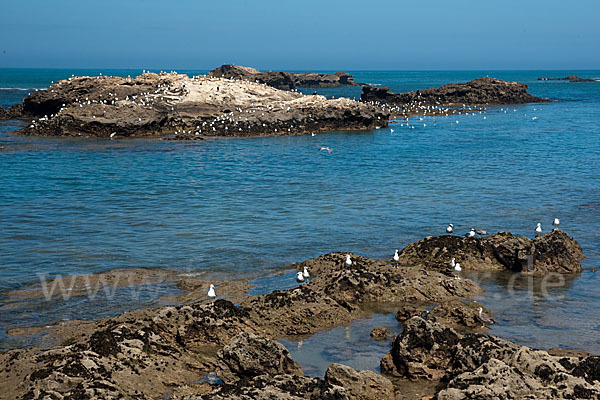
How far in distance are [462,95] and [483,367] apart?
249ft

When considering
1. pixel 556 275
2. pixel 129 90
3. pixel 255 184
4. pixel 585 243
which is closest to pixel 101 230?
pixel 255 184

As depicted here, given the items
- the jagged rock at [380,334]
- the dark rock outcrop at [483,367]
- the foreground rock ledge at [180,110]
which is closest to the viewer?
the dark rock outcrop at [483,367]

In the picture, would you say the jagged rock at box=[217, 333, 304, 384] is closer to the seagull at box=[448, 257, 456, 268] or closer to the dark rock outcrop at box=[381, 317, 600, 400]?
the dark rock outcrop at box=[381, 317, 600, 400]

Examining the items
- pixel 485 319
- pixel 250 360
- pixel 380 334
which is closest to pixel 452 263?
pixel 485 319

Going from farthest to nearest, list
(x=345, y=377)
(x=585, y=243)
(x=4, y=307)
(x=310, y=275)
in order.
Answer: (x=585, y=243), (x=310, y=275), (x=4, y=307), (x=345, y=377)

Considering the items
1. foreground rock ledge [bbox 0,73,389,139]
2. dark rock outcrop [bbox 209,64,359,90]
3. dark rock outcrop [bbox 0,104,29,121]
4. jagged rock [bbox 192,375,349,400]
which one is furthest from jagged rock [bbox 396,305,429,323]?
dark rock outcrop [bbox 209,64,359,90]

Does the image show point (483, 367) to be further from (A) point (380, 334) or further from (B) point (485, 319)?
(B) point (485, 319)

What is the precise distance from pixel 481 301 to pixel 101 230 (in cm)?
1113

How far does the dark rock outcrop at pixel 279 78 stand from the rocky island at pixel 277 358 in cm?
8900

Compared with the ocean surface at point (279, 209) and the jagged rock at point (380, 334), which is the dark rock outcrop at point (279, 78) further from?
the jagged rock at point (380, 334)

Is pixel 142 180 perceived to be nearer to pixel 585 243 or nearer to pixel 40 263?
pixel 40 263

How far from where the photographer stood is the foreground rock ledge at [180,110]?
1625 inches

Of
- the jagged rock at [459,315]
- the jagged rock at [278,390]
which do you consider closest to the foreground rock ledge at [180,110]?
the jagged rock at [459,315]

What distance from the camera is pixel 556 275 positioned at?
14469 mm
